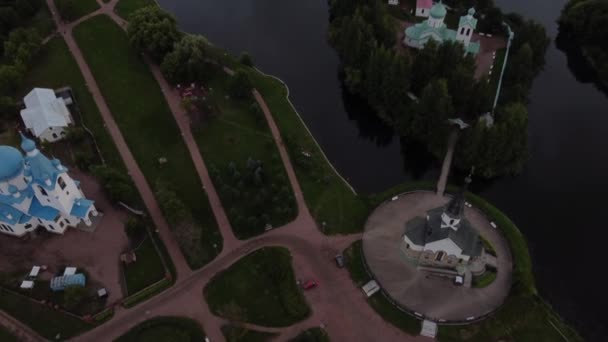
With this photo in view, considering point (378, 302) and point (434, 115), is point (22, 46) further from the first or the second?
point (378, 302)

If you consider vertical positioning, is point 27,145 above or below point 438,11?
below

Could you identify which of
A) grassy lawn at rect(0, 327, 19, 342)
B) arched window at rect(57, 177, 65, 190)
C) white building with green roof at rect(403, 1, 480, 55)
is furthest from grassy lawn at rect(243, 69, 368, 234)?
grassy lawn at rect(0, 327, 19, 342)

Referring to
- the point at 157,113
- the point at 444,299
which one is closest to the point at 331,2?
the point at 157,113

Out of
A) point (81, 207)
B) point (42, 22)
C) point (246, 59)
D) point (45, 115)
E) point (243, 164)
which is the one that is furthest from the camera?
point (42, 22)

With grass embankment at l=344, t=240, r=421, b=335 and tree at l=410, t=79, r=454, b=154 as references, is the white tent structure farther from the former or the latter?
tree at l=410, t=79, r=454, b=154

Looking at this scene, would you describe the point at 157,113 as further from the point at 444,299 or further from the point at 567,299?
the point at 567,299

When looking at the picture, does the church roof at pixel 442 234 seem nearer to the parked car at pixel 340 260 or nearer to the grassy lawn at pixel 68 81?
the parked car at pixel 340 260

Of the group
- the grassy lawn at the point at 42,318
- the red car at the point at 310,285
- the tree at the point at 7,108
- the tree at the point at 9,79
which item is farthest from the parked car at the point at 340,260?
the tree at the point at 9,79

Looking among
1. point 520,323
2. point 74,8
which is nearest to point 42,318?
point 520,323
